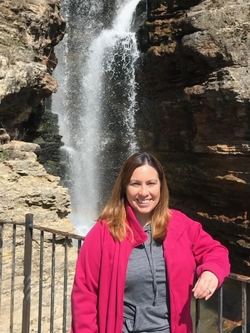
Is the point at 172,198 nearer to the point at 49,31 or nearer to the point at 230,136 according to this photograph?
the point at 230,136

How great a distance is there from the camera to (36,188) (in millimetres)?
5859

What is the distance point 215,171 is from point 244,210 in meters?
1.29

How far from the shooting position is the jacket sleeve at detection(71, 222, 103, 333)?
70.4 inches

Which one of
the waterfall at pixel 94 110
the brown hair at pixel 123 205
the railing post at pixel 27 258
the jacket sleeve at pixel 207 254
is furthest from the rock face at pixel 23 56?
the waterfall at pixel 94 110

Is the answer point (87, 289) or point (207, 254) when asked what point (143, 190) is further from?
point (87, 289)

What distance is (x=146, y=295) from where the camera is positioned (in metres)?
1.82

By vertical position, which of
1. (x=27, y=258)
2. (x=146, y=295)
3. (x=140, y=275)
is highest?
(x=140, y=275)

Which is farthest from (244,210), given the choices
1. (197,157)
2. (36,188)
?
(36,188)

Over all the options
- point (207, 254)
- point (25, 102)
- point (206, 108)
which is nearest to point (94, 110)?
point (206, 108)

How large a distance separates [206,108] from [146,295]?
8.24 m

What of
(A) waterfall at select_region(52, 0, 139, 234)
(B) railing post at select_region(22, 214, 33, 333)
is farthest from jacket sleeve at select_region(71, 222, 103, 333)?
(A) waterfall at select_region(52, 0, 139, 234)

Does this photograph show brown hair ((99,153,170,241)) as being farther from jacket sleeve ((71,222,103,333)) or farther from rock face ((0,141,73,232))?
rock face ((0,141,73,232))

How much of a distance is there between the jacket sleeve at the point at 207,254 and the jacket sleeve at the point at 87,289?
0.52 meters

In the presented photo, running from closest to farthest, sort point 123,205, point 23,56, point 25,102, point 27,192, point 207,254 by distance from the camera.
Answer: point 207,254, point 123,205, point 27,192, point 23,56, point 25,102
